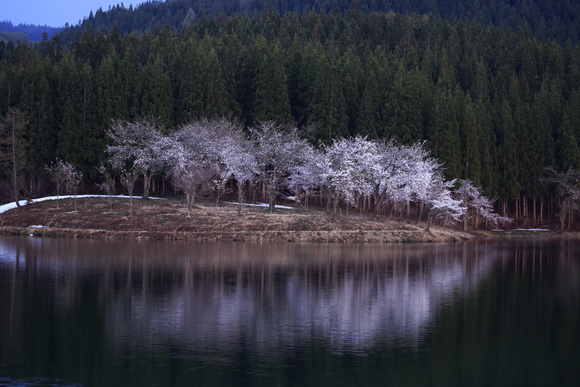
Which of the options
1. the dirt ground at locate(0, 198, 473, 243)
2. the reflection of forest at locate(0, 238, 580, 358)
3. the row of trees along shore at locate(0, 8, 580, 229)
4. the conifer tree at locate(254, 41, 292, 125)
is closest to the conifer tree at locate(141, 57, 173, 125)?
the row of trees along shore at locate(0, 8, 580, 229)

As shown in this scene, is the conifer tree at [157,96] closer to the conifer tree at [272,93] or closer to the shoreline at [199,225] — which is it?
the conifer tree at [272,93]

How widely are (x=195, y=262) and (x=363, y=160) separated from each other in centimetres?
2786

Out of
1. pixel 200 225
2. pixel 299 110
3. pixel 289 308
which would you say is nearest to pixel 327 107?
pixel 299 110

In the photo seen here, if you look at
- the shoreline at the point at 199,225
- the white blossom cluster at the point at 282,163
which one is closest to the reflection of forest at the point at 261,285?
the shoreline at the point at 199,225

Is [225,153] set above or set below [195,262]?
above

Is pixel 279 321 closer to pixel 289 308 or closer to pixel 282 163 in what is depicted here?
A: pixel 289 308

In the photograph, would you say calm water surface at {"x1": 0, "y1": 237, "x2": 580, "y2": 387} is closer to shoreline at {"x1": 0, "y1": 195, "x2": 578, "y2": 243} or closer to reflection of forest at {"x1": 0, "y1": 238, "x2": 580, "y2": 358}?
reflection of forest at {"x1": 0, "y1": 238, "x2": 580, "y2": 358}

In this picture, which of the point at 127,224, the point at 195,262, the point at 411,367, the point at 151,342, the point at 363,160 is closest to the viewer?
the point at 411,367

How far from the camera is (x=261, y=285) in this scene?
28.8 metres

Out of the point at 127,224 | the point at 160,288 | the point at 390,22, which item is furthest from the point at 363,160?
the point at 390,22

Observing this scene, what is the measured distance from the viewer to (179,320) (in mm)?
21125

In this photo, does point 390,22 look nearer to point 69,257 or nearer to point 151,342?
point 69,257

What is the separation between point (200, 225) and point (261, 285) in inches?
956

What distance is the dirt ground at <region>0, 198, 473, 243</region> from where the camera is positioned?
50.9 meters
